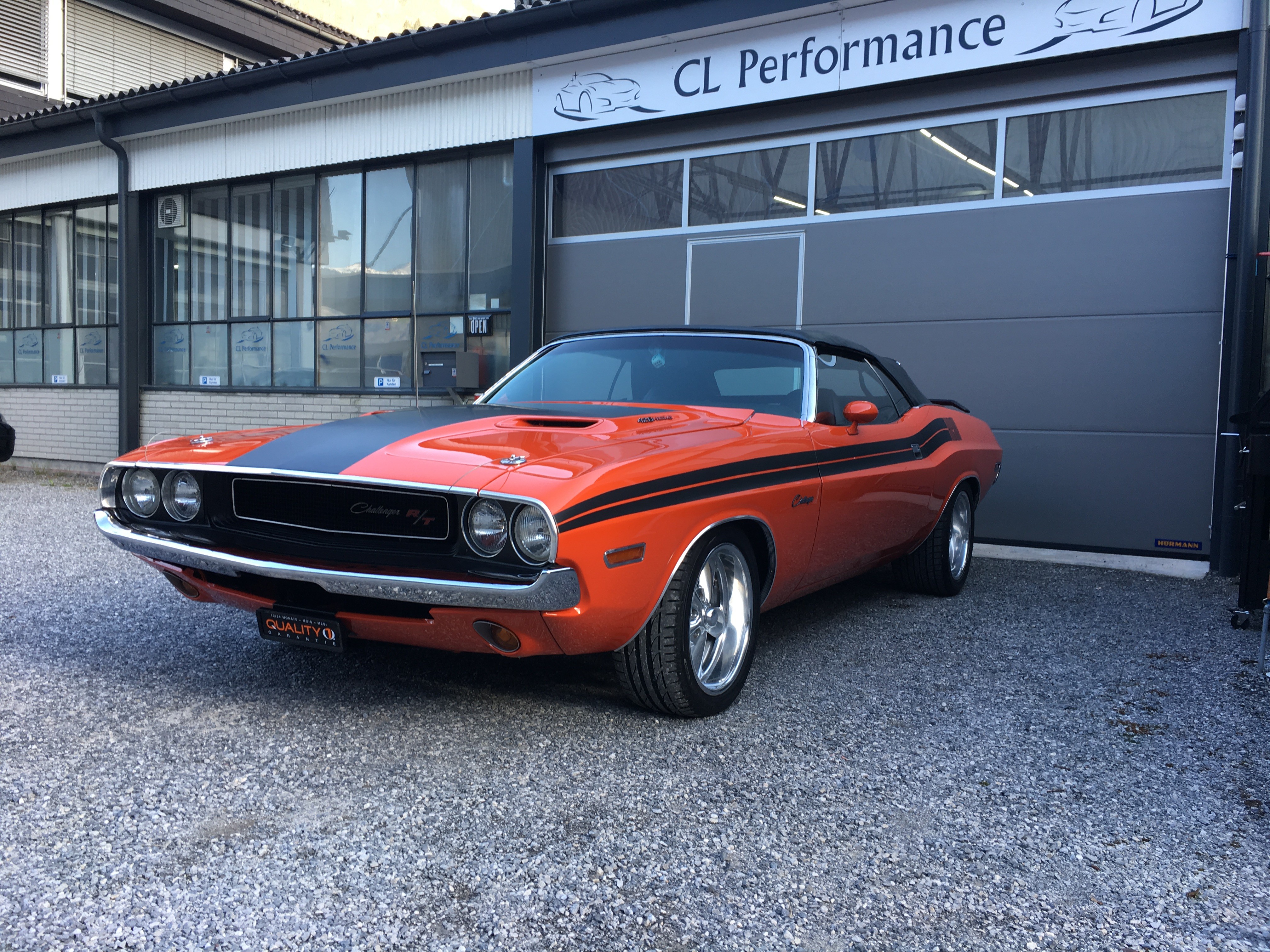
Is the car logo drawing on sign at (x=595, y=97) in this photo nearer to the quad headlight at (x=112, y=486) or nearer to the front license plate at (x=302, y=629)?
the quad headlight at (x=112, y=486)

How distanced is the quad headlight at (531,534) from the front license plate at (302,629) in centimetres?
66

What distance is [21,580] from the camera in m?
5.44

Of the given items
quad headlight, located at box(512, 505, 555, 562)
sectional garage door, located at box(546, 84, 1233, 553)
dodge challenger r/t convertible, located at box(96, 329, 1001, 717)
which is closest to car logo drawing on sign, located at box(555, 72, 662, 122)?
sectional garage door, located at box(546, 84, 1233, 553)

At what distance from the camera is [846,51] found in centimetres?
796

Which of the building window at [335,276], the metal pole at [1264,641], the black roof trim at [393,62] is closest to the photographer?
the metal pole at [1264,641]

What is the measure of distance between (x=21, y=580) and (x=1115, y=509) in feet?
23.8

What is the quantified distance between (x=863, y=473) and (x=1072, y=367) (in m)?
4.03

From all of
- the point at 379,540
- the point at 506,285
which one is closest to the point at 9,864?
the point at 379,540

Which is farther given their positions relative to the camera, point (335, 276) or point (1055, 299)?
point (335, 276)

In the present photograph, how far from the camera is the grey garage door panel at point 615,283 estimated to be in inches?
356

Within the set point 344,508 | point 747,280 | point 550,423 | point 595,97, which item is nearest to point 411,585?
point 344,508

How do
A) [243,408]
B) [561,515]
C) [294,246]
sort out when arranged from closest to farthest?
[561,515] → [294,246] → [243,408]

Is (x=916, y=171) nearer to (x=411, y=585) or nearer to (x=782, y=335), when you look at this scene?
(x=782, y=335)

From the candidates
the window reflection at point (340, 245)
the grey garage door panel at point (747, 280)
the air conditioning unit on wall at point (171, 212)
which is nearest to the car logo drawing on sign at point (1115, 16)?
the grey garage door panel at point (747, 280)
